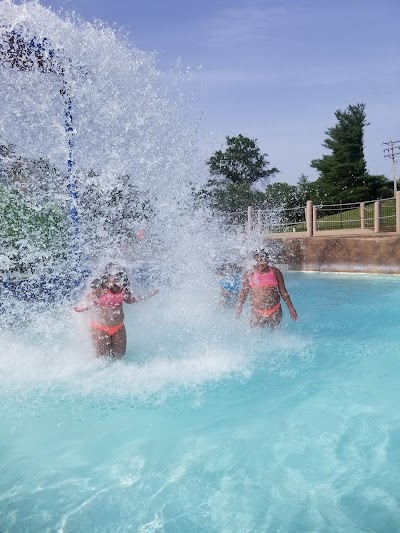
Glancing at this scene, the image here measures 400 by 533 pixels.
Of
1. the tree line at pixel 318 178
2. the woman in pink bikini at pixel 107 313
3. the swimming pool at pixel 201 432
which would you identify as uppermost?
the tree line at pixel 318 178

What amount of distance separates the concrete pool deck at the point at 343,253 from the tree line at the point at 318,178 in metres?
18.3

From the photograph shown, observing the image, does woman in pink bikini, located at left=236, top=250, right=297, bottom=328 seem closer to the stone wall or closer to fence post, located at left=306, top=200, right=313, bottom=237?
the stone wall

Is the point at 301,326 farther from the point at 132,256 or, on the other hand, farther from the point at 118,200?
the point at 132,256

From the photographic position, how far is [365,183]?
37719 mm

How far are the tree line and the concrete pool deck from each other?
1826 cm

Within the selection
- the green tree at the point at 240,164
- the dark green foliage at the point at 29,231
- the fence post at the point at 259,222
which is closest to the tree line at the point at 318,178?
the green tree at the point at 240,164

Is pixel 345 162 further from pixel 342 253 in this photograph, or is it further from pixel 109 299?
pixel 109 299

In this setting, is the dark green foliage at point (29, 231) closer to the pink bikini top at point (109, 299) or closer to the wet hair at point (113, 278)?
the wet hair at point (113, 278)

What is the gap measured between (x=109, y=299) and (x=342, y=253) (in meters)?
10.8

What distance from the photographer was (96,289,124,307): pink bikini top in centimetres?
548

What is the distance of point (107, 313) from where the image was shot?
5516mm

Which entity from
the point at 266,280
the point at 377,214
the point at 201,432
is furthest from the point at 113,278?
the point at 377,214

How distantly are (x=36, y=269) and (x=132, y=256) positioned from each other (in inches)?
117

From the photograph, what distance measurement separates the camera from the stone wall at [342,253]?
13.9 m
